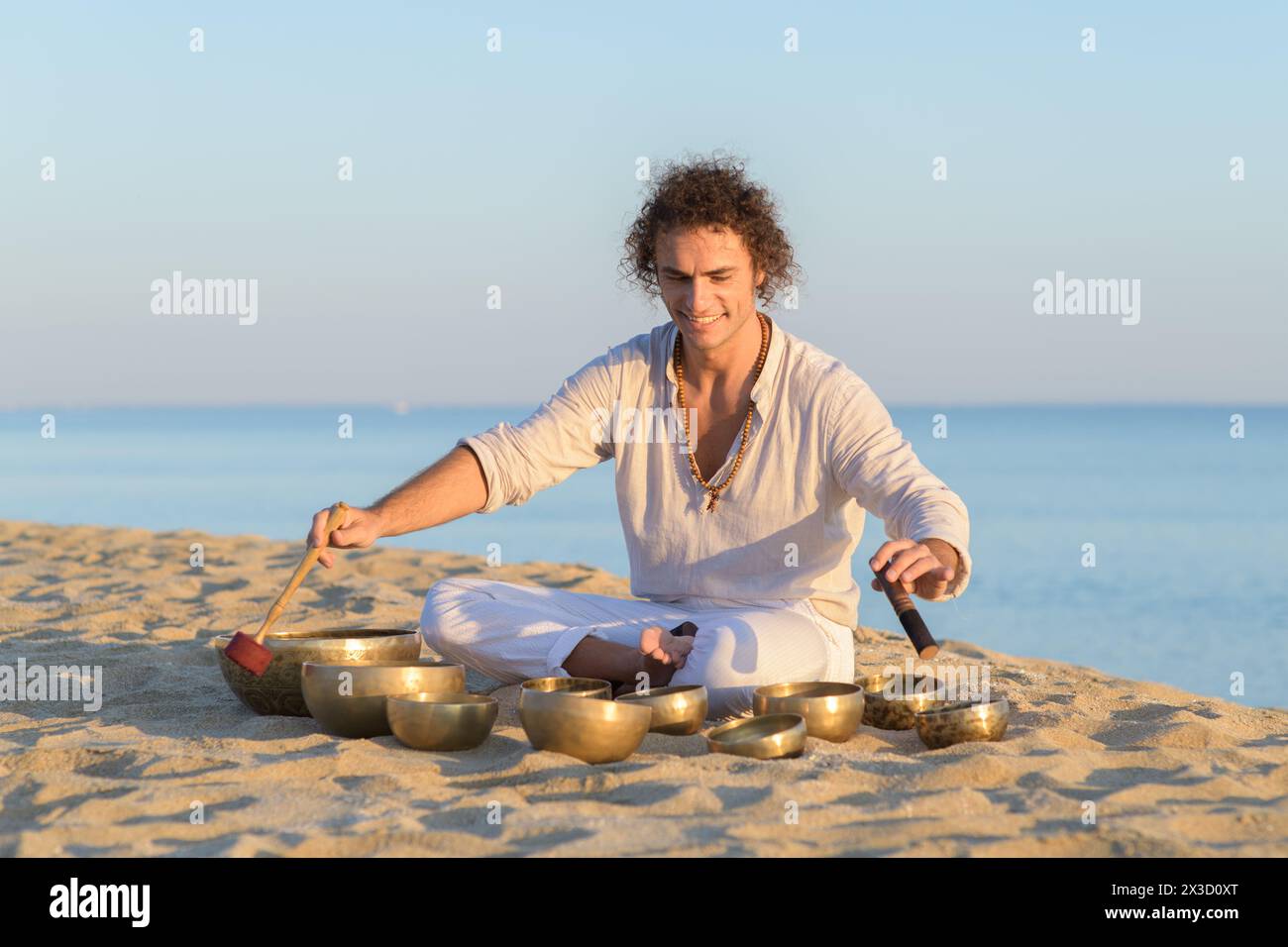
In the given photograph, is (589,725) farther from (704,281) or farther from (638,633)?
(704,281)

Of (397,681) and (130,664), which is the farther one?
(130,664)

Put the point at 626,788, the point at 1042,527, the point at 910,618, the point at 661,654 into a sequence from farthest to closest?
1. the point at 1042,527
2. the point at 661,654
3. the point at 910,618
4. the point at 626,788

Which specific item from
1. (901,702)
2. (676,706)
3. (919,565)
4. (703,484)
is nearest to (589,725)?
(676,706)

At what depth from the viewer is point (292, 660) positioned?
3.38 m

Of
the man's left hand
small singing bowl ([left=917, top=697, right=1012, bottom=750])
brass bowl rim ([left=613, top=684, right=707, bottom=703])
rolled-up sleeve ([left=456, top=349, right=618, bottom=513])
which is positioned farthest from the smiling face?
small singing bowl ([left=917, top=697, right=1012, bottom=750])

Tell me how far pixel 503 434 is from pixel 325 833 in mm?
1745

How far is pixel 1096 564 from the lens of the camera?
1432 centimetres

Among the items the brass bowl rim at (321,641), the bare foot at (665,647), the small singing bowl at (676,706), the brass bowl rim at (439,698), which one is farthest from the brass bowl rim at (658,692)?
the brass bowl rim at (321,641)

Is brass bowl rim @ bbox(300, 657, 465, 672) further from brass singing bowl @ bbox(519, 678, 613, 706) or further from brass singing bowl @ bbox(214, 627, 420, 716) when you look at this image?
brass singing bowl @ bbox(519, 678, 613, 706)

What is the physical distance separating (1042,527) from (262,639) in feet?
52.7

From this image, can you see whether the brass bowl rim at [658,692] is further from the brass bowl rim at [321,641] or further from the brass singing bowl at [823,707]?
the brass bowl rim at [321,641]
